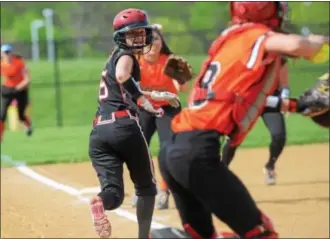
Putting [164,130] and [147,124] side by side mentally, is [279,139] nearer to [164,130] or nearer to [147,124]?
[147,124]

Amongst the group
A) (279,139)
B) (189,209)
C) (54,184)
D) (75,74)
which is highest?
(189,209)

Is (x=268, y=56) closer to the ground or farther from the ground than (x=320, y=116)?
farther from the ground

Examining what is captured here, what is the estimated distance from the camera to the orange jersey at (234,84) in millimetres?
4109

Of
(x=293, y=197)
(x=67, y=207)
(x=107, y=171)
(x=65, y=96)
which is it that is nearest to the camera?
(x=107, y=171)

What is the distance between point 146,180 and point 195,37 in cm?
2000

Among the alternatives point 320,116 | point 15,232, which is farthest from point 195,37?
point 320,116

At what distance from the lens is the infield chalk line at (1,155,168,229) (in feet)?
25.3

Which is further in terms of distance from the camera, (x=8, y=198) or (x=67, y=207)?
(x=8, y=198)

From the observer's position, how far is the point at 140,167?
5.79m

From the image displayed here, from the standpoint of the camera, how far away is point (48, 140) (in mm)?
16266

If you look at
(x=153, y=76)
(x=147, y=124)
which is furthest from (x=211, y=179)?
(x=147, y=124)

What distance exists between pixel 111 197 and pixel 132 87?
753 millimetres

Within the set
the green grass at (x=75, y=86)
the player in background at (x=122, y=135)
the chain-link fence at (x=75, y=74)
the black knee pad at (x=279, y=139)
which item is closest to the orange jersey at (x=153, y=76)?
the black knee pad at (x=279, y=139)

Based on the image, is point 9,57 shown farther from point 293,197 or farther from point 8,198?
point 293,197
